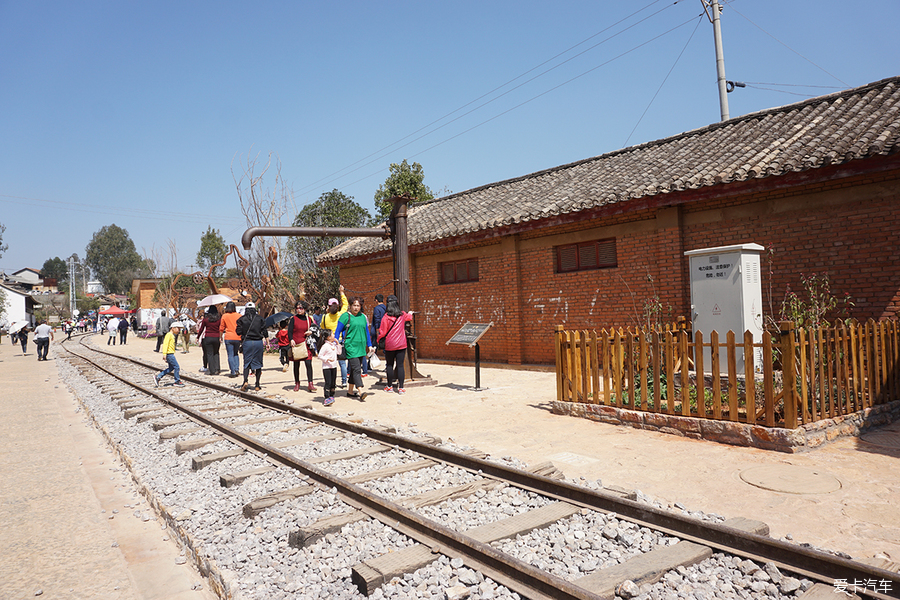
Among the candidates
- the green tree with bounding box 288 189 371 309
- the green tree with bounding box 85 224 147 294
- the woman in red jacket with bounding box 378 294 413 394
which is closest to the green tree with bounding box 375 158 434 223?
the green tree with bounding box 288 189 371 309

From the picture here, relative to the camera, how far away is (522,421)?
25.6 ft

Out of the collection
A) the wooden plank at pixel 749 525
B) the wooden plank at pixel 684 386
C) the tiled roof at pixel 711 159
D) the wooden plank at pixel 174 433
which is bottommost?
the wooden plank at pixel 174 433

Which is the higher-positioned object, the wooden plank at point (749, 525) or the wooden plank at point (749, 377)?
the wooden plank at point (749, 377)

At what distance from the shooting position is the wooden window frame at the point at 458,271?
1552 cm

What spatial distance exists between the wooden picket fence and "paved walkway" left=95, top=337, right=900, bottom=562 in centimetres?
42

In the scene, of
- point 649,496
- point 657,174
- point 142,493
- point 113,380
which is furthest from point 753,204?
point 113,380

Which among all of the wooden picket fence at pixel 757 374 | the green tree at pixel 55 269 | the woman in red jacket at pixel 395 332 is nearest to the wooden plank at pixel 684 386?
the wooden picket fence at pixel 757 374

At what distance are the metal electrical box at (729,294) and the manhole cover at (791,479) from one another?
2.31 metres

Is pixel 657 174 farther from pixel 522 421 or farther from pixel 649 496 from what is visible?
pixel 649 496

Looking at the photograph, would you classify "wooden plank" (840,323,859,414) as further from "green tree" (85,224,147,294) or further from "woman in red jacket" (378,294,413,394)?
"green tree" (85,224,147,294)

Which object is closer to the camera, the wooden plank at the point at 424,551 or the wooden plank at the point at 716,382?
the wooden plank at the point at 424,551

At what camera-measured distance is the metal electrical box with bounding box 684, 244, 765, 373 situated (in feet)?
24.9

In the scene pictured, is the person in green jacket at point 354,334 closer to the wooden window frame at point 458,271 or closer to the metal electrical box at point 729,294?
the metal electrical box at point 729,294

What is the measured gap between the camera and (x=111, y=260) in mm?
113000
